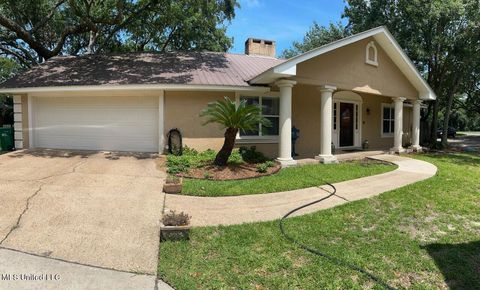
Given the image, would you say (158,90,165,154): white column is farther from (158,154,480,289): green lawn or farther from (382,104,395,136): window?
(382,104,395,136): window

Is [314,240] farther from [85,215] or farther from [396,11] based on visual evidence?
[396,11]

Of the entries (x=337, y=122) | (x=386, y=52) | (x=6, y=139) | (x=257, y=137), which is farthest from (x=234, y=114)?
(x=6, y=139)

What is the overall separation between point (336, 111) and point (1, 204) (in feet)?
40.9

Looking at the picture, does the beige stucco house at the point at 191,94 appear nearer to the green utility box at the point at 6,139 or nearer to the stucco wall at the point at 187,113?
the stucco wall at the point at 187,113

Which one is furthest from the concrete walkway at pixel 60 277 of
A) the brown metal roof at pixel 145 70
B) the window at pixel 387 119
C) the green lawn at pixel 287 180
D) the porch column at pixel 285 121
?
the window at pixel 387 119

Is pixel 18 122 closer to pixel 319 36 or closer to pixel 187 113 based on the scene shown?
pixel 187 113

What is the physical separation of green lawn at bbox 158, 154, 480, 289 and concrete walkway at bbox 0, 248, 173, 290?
318 millimetres

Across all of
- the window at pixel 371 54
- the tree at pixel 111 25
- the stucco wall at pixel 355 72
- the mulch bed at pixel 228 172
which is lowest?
the mulch bed at pixel 228 172

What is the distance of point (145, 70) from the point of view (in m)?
Answer: 12.7

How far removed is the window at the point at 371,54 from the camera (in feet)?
40.8

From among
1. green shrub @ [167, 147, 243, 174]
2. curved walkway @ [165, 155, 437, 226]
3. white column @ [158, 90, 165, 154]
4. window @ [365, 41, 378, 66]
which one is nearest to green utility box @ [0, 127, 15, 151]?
white column @ [158, 90, 165, 154]

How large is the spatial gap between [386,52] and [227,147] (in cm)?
851

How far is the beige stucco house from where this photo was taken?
10.8m

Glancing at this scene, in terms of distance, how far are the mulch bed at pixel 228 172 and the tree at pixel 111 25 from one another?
27.7 ft
